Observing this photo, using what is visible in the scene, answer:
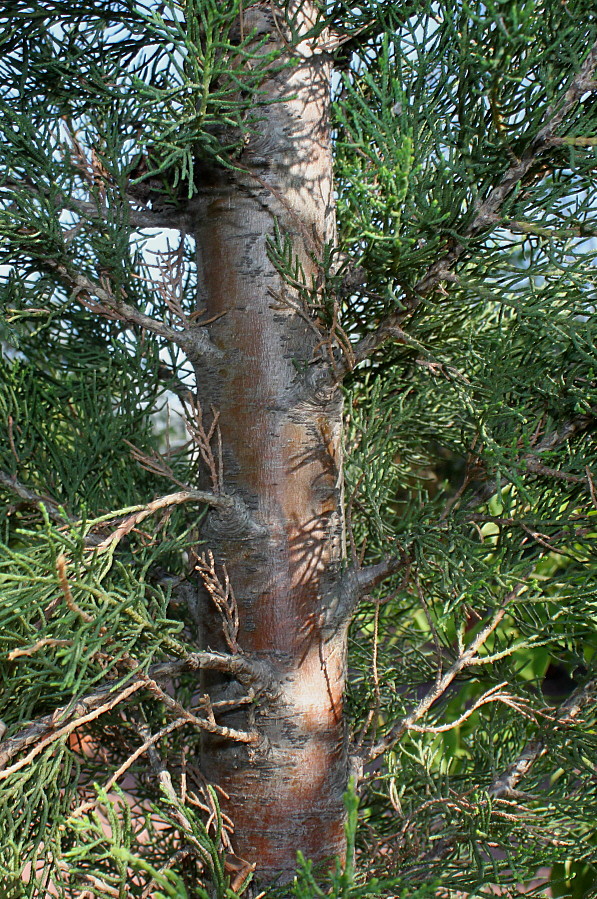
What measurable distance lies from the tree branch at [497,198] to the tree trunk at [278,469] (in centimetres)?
13

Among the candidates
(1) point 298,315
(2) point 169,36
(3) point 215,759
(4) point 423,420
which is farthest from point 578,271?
(3) point 215,759

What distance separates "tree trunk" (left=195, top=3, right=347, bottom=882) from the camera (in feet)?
3.35

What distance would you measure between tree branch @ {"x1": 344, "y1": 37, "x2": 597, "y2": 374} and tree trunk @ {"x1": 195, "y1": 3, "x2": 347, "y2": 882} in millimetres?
126

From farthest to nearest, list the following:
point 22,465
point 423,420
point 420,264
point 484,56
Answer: point 423,420, point 22,465, point 420,264, point 484,56

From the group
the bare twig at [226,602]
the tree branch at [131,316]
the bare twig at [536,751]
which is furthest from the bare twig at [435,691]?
the tree branch at [131,316]

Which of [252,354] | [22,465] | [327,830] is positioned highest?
[252,354]

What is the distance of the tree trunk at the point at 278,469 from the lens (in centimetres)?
102

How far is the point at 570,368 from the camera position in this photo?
1.06 meters

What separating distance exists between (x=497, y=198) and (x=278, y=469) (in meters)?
0.45

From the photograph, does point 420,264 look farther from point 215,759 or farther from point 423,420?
point 215,759

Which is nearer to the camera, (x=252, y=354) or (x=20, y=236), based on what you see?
(x=20, y=236)

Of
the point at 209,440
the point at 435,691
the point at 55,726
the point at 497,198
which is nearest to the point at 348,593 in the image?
the point at 435,691

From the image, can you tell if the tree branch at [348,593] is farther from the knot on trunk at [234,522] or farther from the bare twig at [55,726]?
the bare twig at [55,726]

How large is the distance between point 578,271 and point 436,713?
835mm
